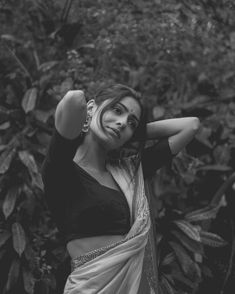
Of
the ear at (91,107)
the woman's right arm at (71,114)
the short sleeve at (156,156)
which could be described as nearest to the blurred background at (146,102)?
the short sleeve at (156,156)

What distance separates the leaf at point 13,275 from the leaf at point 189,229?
1.07m

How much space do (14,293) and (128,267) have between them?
1707mm

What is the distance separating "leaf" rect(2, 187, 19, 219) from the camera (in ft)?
11.8

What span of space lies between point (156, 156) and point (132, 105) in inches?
13.7

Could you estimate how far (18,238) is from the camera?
3592mm

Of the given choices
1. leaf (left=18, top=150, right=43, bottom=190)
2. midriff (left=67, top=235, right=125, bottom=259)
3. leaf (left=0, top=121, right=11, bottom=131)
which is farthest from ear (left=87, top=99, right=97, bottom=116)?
leaf (left=0, top=121, right=11, bottom=131)

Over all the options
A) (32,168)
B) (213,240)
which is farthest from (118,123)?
(213,240)

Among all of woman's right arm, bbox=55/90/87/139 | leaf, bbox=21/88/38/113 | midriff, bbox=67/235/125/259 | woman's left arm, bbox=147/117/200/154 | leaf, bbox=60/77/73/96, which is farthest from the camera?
leaf, bbox=60/77/73/96

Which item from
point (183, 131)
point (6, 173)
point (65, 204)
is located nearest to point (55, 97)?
point (6, 173)

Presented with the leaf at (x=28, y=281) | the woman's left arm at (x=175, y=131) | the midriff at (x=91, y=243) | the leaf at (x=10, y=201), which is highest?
the woman's left arm at (x=175, y=131)

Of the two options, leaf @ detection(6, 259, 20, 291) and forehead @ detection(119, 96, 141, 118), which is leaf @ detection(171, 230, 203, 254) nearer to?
leaf @ detection(6, 259, 20, 291)

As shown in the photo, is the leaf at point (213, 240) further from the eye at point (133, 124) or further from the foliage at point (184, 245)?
the eye at point (133, 124)

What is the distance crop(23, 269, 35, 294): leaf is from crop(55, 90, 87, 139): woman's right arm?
1.82 m

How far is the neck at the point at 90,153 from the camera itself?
2311mm
